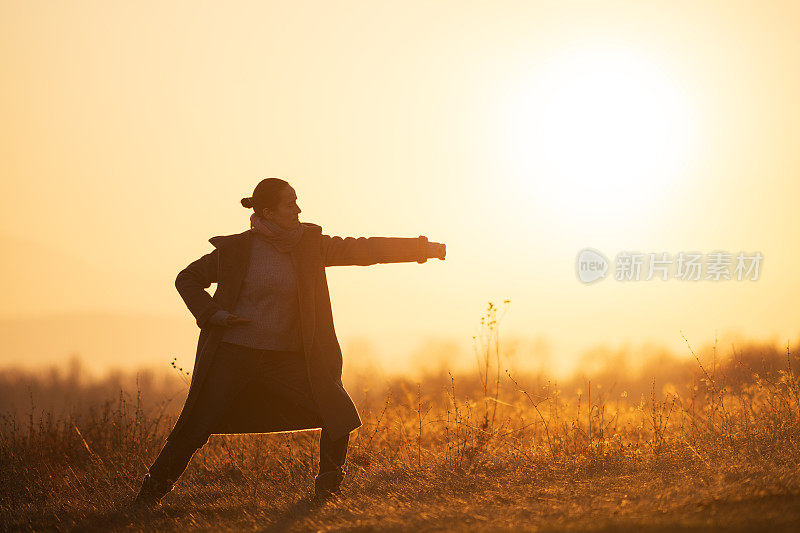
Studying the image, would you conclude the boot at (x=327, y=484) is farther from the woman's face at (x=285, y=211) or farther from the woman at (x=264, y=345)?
the woman's face at (x=285, y=211)

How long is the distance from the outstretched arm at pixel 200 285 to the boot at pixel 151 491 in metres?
1.15

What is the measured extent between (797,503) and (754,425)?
2511 mm

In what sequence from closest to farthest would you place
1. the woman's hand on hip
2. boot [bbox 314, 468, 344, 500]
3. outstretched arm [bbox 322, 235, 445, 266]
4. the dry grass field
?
the dry grass field < the woman's hand on hip < boot [bbox 314, 468, 344, 500] < outstretched arm [bbox 322, 235, 445, 266]

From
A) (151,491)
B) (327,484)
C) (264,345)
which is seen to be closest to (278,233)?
(264,345)

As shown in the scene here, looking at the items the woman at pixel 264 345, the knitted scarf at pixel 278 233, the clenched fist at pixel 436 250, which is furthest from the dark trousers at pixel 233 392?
the clenched fist at pixel 436 250

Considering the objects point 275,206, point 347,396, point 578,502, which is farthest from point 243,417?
point 578,502

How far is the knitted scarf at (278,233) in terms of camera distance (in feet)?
23.7

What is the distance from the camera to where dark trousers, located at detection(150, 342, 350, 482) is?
711 cm

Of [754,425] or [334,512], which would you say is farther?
[754,425]

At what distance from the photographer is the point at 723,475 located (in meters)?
6.88

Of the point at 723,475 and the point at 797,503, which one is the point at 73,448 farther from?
the point at 797,503

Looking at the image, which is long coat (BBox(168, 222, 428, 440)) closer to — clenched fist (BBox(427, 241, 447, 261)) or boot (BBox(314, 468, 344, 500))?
clenched fist (BBox(427, 241, 447, 261))

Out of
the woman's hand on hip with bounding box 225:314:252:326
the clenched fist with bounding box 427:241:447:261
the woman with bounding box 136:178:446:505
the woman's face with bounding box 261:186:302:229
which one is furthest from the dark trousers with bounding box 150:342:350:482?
the clenched fist with bounding box 427:241:447:261

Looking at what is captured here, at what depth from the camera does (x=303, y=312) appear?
7172 millimetres
